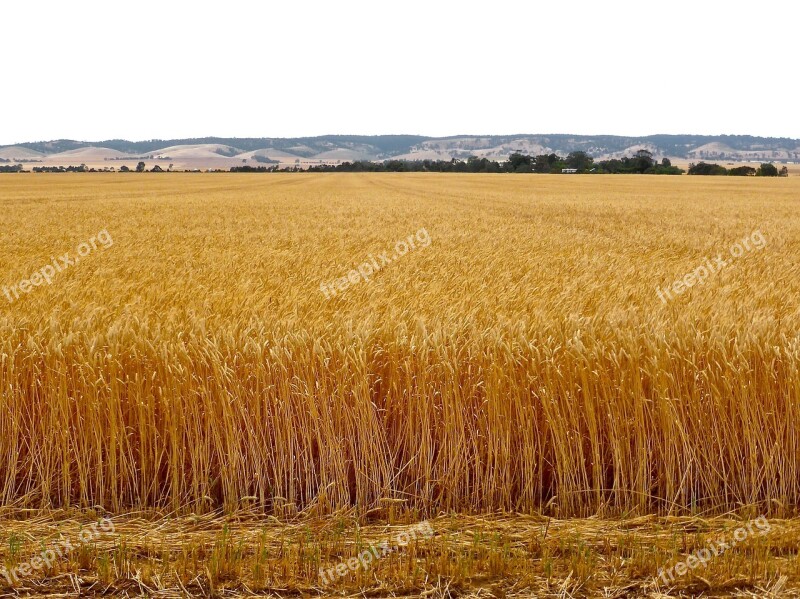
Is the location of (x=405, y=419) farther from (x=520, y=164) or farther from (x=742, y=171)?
(x=520, y=164)

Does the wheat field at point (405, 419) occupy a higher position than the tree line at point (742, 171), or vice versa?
the tree line at point (742, 171)

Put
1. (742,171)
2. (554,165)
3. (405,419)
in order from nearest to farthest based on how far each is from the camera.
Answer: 1. (405,419)
2. (742,171)
3. (554,165)

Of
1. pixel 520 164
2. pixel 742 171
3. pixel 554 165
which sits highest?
pixel 520 164

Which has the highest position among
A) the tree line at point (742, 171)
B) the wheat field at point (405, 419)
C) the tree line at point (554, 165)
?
the tree line at point (554, 165)

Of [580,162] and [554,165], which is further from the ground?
[580,162]

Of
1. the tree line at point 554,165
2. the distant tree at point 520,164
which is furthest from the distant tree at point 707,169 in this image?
the distant tree at point 520,164

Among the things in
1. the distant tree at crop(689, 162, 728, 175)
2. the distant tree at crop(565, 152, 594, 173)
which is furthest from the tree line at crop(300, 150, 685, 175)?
the distant tree at crop(689, 162, 728, 175)

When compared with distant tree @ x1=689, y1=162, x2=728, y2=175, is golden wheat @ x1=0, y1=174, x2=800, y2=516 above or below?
below

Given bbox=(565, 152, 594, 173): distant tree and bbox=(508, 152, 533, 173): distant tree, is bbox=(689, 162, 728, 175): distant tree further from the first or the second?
bbox=(508, 152, 533, 173): distant tree

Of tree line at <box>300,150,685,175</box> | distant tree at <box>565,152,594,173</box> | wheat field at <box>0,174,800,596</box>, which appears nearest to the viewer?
wheat field at <box>0,174,800,596</box>

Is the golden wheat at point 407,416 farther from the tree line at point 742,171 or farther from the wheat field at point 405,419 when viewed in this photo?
the tree line at point 742,171

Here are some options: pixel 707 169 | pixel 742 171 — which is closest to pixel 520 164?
pixel 707 169

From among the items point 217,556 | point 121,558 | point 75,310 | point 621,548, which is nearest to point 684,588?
point 621,548

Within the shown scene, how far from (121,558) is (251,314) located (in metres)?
1.96
